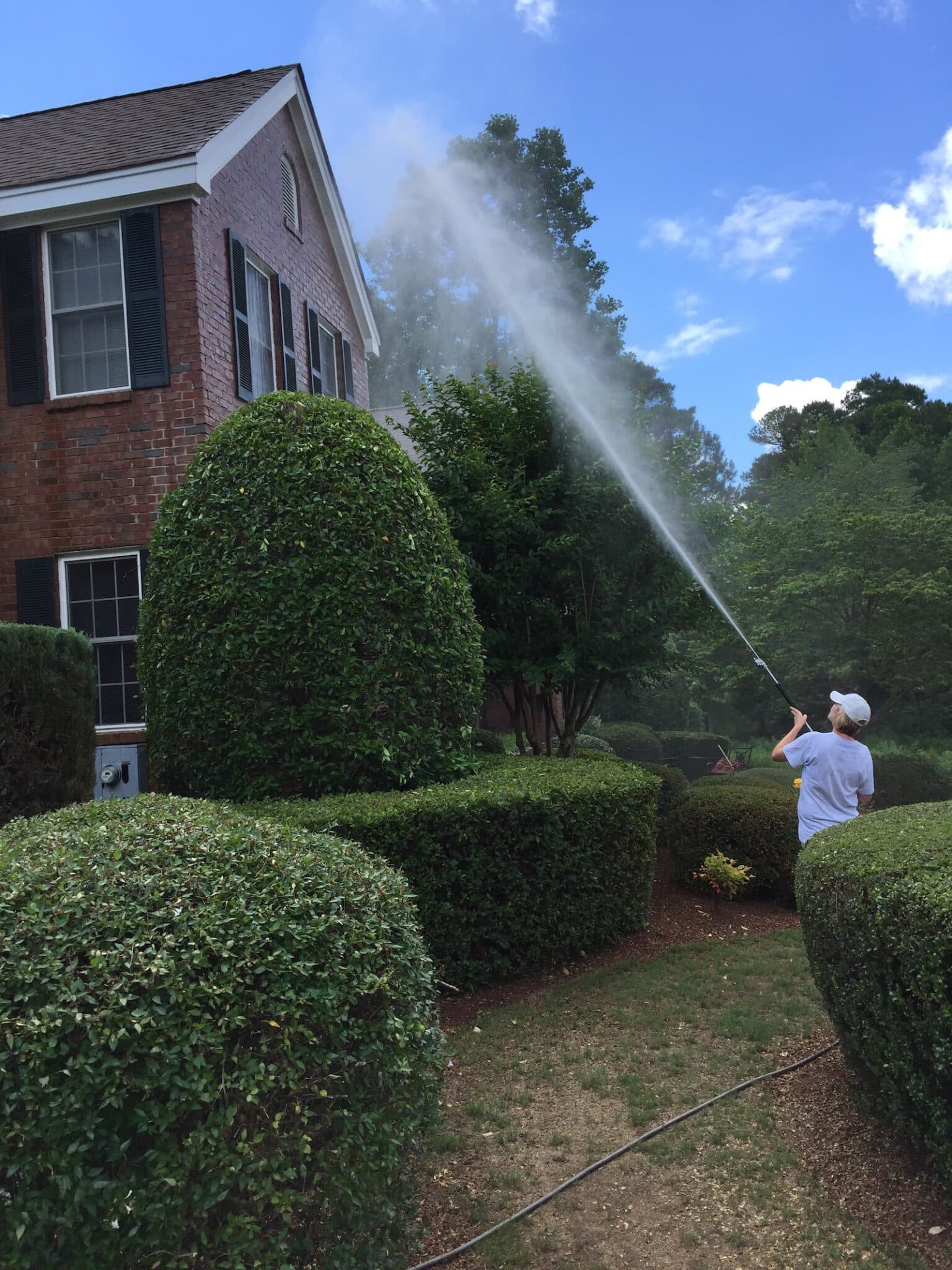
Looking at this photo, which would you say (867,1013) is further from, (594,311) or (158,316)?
(594,311)

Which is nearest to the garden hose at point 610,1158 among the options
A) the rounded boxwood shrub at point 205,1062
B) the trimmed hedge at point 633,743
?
the rounded boxwood shrub at point 205,1062

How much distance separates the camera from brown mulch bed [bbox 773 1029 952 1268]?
364cm

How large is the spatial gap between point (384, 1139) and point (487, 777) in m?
3.99

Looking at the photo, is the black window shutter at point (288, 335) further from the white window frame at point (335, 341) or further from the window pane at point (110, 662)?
the window pane at point (110, 662)

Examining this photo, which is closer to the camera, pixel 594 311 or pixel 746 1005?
pixel 746 1005

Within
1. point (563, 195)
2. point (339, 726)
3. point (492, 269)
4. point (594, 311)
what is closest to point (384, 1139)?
point (339, 726)

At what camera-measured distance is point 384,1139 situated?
2998 millimetres

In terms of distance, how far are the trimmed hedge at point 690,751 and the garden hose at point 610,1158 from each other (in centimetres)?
2004

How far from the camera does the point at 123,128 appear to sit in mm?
11844

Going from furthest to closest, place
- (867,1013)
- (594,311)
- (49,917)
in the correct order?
(594,311) < (867,1013) < (49,917)

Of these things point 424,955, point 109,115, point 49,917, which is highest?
point 109,115

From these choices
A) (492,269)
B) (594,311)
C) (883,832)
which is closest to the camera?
Result: (883,832)

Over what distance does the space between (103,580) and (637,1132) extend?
8.22 m

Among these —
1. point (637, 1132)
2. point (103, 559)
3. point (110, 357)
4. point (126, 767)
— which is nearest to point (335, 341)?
point (110, 357)
